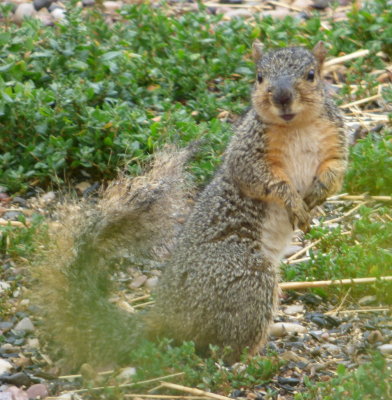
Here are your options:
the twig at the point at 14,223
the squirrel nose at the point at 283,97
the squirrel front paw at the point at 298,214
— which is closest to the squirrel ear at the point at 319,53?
the squirrel nose at the point at 283,97

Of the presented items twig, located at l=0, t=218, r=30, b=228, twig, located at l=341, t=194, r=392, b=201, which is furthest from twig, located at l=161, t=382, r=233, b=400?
twig, located at l=341, t=194, r=392, b=201

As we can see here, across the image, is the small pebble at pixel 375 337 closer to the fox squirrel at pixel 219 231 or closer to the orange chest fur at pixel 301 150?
the fox squirrel at pixel 219 231

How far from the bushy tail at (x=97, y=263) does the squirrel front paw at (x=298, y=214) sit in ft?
1.97

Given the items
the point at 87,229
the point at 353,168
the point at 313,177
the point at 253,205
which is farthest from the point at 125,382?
the point at 353,168

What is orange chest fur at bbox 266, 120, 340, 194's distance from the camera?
4914 millimetres

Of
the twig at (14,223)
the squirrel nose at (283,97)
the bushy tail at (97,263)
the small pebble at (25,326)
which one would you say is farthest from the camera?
the twig at (14,223)

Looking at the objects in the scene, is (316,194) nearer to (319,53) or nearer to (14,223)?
(319,53)

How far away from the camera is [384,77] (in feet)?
24.6

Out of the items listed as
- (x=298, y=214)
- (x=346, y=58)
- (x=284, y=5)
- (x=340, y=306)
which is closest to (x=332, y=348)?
(x=340, y=306)

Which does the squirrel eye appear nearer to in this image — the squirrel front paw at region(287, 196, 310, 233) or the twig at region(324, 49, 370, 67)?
the squirrel front paw at region(287, 196, 310, 233)

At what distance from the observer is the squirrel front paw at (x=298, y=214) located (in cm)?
487

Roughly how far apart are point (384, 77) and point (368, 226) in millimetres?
2163

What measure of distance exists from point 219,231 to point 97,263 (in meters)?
0.62

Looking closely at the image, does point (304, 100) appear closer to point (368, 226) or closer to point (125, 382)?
point (368, 226)
